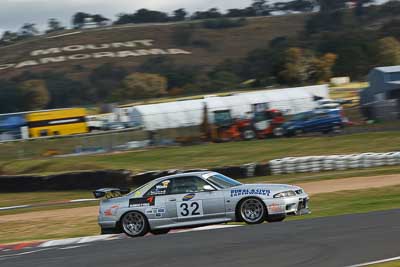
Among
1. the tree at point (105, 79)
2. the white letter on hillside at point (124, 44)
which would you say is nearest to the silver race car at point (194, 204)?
the tree at point (105, 79)

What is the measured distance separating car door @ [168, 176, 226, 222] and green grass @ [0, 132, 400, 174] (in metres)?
17.2

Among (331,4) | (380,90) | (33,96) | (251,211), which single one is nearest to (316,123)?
(380,90)

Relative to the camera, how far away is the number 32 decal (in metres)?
13.8

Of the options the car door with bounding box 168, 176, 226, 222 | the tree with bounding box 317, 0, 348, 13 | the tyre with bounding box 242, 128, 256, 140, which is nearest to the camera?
the car door with bounding box 168, 176, 226, 222

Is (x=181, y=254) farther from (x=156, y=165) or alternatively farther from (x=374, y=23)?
(x=374, y=23)

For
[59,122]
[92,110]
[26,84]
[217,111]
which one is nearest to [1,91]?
[26,84]

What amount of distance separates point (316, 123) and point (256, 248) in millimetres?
30713

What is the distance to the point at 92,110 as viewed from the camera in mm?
67000

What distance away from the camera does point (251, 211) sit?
1351 centimetres

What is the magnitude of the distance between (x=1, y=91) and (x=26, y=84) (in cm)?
371

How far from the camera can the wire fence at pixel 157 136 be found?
40688mm

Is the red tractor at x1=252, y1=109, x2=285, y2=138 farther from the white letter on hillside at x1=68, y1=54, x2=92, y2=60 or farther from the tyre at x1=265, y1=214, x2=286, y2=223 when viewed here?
the white letter on hillside at x1=68, y1=54, x2=92, y2=60

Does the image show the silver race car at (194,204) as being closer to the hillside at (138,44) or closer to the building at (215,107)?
the building at (215,107)

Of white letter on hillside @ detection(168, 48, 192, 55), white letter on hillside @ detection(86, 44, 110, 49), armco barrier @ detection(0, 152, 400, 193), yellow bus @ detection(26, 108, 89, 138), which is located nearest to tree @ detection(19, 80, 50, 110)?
white letter on hillside @ detection(168, 48, 192, 55)
